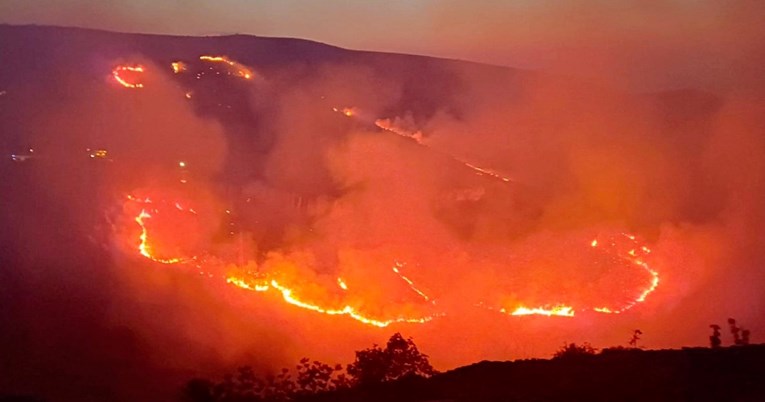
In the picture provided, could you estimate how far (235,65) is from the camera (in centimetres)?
1502

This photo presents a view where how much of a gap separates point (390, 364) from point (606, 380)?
2585 mm

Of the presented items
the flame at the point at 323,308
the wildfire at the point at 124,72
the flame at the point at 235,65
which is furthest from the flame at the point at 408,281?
the wildfire at the point at 124,72

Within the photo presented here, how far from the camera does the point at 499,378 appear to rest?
8.04 m

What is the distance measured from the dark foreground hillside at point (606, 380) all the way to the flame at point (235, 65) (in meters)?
8.08

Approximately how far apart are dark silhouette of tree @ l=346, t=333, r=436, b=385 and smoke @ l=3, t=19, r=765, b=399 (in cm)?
230

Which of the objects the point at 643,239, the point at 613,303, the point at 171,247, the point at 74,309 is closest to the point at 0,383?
the point at 74,309

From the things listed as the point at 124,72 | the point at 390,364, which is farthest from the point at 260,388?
the point at 124,72

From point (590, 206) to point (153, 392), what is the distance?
7544 millimetres

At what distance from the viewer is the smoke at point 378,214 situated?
11.9 metres

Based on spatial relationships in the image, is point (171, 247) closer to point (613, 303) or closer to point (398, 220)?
point (398, 220)

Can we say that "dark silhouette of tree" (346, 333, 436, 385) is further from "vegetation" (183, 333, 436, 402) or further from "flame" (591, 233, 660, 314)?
"flame" (591, 233, 660, 314)

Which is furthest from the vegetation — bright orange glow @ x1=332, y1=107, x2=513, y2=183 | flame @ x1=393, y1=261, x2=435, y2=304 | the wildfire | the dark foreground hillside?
the wildfire

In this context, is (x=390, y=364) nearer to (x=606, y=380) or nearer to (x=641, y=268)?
(x=606, y=380)

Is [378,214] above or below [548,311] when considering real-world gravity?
above
